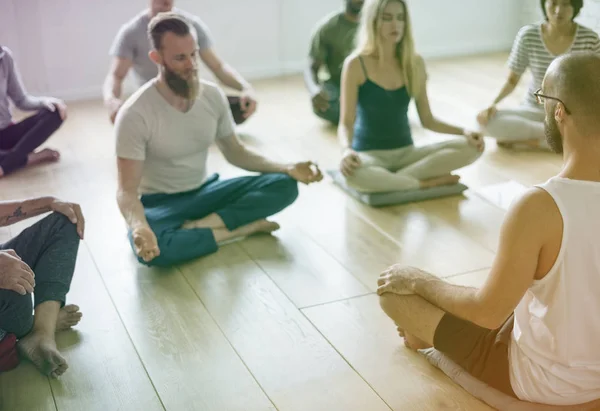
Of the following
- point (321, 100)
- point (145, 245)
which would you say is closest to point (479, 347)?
point (145, 245)

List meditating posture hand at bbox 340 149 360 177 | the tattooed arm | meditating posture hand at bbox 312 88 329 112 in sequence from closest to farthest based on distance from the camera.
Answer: the tattooed arm, meditating posture hand at bbox 340 149 360 177, meditating posture hand at bbox 312 88 329 112

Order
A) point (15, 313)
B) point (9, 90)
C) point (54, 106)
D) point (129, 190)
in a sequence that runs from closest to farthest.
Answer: point (15, 313)
point (129, 190)
point (9, 90)
point (54, 106)

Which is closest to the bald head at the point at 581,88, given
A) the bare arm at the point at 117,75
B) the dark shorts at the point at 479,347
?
the dark shorts at the point at 479,347

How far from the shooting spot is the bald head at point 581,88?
1587 mm

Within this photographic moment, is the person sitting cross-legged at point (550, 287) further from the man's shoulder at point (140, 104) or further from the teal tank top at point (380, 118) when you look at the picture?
the teal tank top at point (380, 118)

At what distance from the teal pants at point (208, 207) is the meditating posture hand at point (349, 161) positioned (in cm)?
29

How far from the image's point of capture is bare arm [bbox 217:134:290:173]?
320cm

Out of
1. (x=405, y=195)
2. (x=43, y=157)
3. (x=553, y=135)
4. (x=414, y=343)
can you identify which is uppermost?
(x=553, y=135)

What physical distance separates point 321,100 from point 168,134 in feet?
6.00

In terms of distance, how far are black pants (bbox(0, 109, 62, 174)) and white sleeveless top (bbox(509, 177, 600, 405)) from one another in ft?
9.70

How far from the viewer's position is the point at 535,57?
416 centimetres

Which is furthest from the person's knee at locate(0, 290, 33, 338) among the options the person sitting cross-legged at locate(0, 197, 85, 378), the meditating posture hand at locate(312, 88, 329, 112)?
the meditating posture hand at locate(312, 88, 329, 112)

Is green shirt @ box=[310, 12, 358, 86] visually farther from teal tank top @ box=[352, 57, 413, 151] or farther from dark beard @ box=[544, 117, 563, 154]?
dark beard @ box=[544, 117, 563, 154]

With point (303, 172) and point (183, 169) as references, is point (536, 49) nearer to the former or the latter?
point (303, 172)
